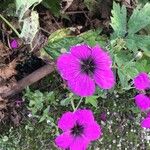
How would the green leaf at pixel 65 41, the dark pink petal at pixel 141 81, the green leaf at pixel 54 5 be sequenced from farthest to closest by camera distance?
the green leaf at pixel 54 5, the green leaf at pixel 65 41, the dark pink petal at pixel 141 81

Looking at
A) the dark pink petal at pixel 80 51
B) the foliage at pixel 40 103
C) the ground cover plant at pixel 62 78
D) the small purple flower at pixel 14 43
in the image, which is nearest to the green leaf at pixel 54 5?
the ground cover plant at pixel 62 78

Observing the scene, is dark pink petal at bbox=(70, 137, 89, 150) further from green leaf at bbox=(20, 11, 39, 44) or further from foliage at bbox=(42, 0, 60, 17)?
foliage at bbox=(42, 0, 60, 17)

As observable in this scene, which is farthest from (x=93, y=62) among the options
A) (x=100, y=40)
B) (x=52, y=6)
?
(x=52, y=6)

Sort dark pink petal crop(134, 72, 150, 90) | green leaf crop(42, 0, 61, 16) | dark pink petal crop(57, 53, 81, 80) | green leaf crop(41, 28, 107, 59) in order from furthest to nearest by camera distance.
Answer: green leaf crop(42, 0, 61, 16), green leaf crop(41, 28, 107, 59), dark pink petal crop(134, 72, 150, 90), dark pink petal crop(57, 53, 81, 80)

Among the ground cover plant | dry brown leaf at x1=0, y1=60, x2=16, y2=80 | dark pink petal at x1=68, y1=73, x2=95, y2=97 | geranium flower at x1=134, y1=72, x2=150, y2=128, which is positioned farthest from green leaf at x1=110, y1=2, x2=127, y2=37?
dry brown leaf at x1=0, y1=60, x2=16, y2=80

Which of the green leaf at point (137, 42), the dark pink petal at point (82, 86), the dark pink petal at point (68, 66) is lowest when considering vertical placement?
the green leaf at point (137, 42)

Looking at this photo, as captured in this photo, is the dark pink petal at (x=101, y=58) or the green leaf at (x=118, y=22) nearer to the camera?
the dark pink petal at (x=101, y=58)

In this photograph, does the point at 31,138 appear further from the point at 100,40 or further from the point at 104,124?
the point at 100,40

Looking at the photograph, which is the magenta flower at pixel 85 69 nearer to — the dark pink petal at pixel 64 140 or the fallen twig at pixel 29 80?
the dark pink petal at pixel 64 140
